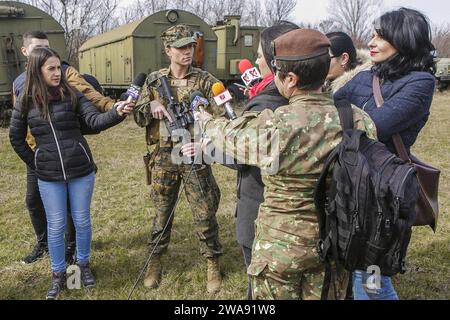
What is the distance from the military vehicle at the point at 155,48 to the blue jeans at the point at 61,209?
869cm

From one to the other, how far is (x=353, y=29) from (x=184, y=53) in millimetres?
55596

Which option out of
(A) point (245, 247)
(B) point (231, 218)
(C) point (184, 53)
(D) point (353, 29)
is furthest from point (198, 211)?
(D) point (353, 29)

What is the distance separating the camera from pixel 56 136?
3.23 m

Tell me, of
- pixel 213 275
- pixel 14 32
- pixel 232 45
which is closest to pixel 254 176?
pixel 213 275

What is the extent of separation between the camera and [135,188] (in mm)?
6516

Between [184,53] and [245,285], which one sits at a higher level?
[184,53]

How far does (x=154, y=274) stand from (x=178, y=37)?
78.2 inches

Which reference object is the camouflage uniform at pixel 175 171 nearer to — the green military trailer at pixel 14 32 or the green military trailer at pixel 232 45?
the green military trailer at pixel 14 32

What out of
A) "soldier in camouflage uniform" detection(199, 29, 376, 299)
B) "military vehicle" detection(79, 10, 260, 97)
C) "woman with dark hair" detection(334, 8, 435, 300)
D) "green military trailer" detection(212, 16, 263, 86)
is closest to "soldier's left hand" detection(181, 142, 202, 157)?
"soldier in camouflage uniform" detection(199, 29, 376, 299)

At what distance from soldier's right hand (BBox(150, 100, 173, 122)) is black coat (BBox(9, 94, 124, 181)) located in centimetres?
24

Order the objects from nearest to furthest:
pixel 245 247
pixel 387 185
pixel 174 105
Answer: pixel 387 185 < pixel 245 247 < pixel 174 105

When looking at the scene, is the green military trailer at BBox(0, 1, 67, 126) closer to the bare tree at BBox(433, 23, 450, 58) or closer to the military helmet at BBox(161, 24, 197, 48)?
the military helmet at BBox(161, 24, 197, 48)

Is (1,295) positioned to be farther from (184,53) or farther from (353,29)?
(353,29)

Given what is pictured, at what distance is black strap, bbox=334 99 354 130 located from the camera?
1.90 metres
